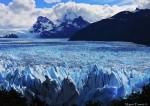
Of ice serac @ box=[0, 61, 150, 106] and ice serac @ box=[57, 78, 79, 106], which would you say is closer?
ice serac @ box=[0, 61, 150, 106]

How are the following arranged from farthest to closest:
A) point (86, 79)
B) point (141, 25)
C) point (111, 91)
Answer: point (141, 25) → point (86, 79) → point (111, 91)

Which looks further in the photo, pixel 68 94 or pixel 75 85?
pixel 75 85

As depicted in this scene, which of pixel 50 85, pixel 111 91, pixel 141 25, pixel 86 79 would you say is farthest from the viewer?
pixel 141 25

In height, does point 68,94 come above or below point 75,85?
below

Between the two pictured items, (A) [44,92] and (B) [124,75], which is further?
(B) [124,75]

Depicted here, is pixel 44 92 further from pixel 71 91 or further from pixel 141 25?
pixel 141 25

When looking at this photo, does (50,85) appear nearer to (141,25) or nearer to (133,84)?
(133,84)

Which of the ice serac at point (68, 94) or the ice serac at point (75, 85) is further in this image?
the ice serac at point (68, 94)

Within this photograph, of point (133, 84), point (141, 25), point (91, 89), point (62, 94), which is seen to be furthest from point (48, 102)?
point (141, 25)

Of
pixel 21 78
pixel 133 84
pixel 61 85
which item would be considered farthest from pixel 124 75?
pixel 21 78
